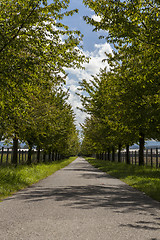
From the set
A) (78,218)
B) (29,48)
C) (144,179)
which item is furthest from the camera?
(144,179)

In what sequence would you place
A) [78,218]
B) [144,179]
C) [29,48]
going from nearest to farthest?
[78,218]
[29,48]
[144,179]

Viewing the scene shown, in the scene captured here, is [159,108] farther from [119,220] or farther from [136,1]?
[119,220]

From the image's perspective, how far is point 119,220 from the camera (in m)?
5.48

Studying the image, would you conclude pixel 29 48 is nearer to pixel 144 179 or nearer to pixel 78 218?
pixel 78 218

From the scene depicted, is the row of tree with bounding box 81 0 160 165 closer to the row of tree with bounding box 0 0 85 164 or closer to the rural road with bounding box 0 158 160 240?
the row of tree with bounding box 0 0 85 164

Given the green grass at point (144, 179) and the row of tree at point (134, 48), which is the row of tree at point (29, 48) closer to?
the row of tree at point (134, 48)

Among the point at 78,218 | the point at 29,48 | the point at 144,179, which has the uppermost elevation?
the point at 29,48

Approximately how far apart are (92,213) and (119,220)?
863 millimetres

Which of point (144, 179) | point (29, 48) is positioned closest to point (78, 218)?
point (29, 48)

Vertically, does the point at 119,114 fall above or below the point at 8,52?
below

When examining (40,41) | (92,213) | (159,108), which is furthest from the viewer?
(159,108)

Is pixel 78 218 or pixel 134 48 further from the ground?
pixel 134 48

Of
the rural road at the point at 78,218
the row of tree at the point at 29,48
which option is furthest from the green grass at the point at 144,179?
the row of tree at the point at 29,48

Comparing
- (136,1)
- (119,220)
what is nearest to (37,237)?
(119,220)
